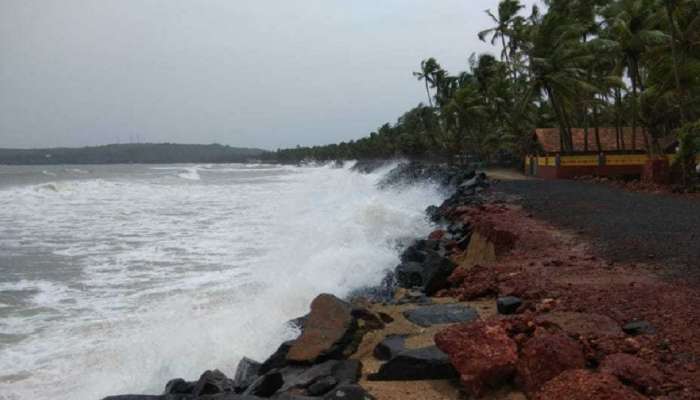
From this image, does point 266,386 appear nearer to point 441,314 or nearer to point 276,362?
point 276,362

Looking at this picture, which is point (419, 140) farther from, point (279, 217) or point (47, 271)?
point (47, 271)

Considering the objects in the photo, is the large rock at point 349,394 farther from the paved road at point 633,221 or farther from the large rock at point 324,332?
the paved road at point 633,221

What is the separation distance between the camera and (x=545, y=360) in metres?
3.80

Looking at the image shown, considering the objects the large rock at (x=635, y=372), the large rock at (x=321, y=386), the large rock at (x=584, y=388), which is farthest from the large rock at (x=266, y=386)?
the large rock at (x=635, y=372)

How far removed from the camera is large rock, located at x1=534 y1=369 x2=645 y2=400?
11.0ft

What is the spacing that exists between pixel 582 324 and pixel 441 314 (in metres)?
1.56

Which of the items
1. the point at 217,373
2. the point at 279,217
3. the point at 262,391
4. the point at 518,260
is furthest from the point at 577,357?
the point at 279,217

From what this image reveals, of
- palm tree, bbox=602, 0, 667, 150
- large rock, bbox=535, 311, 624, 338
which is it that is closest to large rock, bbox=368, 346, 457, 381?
large rock, bbox=535, 311, 624, 338

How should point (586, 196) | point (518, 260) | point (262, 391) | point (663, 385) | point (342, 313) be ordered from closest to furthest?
point (663, 385), point (262, 391), point (342, 313), point (518, 260), point (586, 196)

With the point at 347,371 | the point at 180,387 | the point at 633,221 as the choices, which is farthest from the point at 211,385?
the point at 633,221

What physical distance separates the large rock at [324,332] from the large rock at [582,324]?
171 cm

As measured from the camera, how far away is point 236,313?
7.50 meters

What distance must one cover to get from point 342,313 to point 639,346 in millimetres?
2623

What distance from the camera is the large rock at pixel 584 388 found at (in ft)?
11.0
